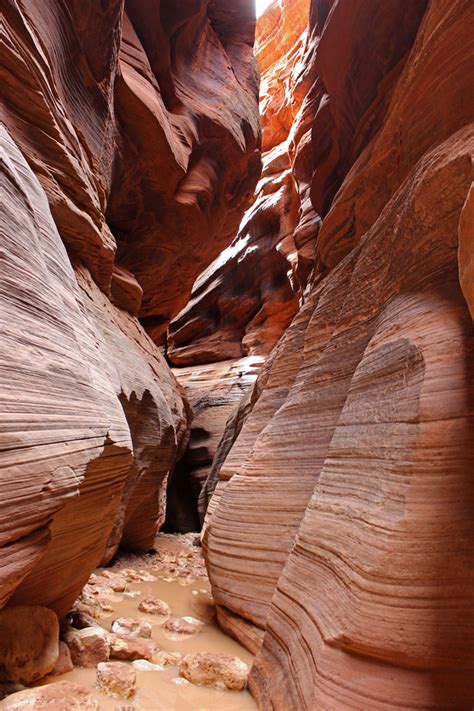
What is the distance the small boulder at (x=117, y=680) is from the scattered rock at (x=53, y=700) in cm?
25

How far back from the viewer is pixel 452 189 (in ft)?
10.3

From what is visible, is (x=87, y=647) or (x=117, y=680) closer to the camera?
(x=117, y=680)

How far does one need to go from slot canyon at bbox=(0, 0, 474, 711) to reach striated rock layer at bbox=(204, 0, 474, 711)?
0.7 inches

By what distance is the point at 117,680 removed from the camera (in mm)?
2473

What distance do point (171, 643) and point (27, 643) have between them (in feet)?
4.92

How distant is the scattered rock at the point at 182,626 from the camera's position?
150 inches

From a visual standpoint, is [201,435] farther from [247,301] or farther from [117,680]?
[117,680]

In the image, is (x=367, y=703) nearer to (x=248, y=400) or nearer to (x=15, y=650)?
(x=15, y=650)

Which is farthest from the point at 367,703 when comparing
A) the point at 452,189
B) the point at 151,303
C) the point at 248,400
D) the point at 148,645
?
the point at 151,303

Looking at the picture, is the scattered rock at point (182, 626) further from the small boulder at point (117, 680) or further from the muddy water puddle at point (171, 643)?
the small boulder at point (117, 680)

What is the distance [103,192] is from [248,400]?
14.4ft

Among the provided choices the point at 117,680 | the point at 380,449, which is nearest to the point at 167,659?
the point at 117,680

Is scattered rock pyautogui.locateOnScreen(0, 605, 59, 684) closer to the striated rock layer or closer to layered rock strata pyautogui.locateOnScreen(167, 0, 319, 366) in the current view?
the striated rock layer

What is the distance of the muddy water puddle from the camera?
8.13 ft
